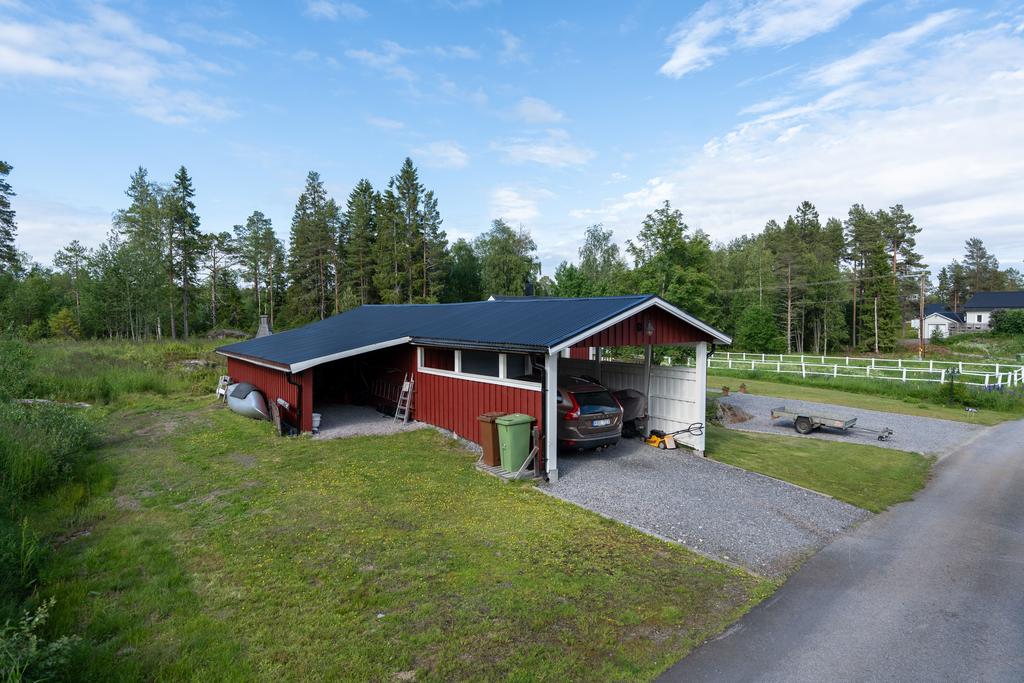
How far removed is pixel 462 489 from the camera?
27.3ft

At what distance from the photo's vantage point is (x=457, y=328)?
39.8ft

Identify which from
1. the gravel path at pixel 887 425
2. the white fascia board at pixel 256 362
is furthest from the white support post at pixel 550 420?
the gravel path at pixel 887 425

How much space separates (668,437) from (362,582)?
7.98 meters

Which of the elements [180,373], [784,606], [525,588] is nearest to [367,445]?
[525,588]

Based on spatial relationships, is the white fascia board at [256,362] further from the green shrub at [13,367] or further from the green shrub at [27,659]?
the green shrub at [27,659]

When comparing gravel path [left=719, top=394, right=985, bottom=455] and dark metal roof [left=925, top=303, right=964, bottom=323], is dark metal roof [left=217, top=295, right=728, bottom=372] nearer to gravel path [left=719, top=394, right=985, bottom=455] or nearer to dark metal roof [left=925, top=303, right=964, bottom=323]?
gravel path [left=719, top=394, right=985, bottom=455]

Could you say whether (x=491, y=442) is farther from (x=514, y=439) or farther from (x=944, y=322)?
(x=944, y=322)

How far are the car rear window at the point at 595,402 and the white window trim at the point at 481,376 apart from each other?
1.32m

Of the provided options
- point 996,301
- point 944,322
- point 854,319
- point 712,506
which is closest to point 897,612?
point 712,506

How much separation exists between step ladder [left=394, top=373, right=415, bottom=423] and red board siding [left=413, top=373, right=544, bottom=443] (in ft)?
0.67

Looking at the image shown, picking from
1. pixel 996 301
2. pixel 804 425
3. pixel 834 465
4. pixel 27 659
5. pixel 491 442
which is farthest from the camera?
pixel 996 301

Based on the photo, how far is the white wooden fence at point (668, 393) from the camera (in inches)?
445

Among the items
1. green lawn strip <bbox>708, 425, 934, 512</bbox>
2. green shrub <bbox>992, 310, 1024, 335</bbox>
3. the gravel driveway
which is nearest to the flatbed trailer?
green lawn strip <bbox>708, 425, 934, 512</bbox>

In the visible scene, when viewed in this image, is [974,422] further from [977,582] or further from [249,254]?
[249,254]
